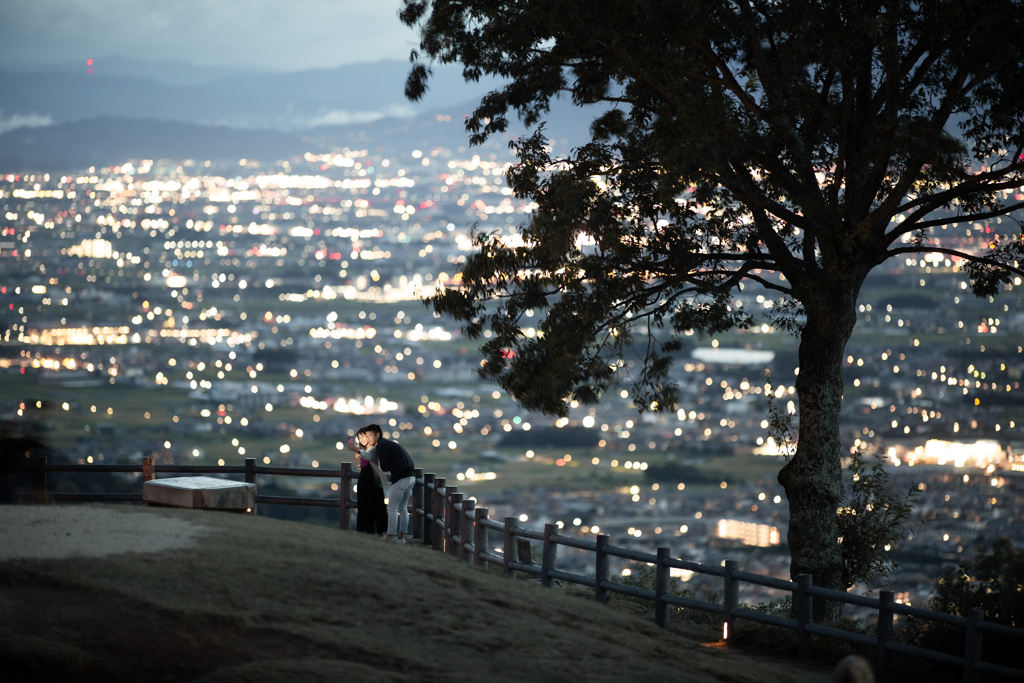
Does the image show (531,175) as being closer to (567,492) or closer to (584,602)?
(584,602)

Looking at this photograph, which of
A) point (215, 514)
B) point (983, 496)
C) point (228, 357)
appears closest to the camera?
point (215, 514)

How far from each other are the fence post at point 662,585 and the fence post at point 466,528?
9.52 feet

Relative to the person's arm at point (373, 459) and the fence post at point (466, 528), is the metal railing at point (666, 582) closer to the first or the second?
the fence post at point (466, 528)

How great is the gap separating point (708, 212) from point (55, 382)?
8838 cm

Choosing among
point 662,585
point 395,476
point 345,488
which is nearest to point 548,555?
point 662,585

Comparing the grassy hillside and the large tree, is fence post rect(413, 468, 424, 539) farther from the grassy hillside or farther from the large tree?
the grassy hillside

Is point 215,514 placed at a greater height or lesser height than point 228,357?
lesser

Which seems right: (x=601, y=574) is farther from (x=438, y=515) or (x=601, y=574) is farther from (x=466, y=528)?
(x=438, y=515)

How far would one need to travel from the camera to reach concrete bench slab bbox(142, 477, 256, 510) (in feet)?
42.5

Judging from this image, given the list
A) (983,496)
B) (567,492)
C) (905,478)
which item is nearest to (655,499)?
(567,492)

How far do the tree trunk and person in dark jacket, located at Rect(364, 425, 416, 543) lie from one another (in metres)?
5.74

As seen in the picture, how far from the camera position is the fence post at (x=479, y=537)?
14.2 m

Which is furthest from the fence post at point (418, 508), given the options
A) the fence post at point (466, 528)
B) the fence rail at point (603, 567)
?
the fence post at point (466, 528)

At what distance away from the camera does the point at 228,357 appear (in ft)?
374
